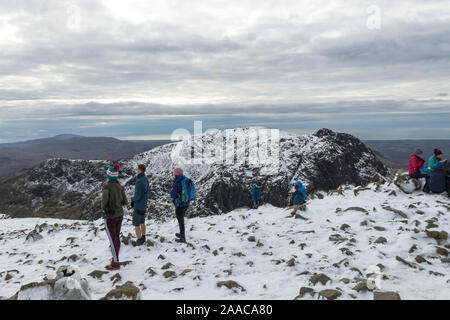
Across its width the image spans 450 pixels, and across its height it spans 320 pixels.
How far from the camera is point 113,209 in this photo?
10.4 meters

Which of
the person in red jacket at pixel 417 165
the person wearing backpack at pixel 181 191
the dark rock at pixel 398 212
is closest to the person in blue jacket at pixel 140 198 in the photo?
the person wearing backpack at pixel 181 191

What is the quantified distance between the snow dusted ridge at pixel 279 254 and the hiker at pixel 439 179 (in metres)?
0.66

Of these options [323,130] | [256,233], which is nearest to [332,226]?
[256,233]

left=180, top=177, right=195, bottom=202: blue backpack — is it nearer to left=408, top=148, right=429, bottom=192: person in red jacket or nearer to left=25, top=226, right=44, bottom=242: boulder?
left=25, top=226, right=44, bottom=242: boulder

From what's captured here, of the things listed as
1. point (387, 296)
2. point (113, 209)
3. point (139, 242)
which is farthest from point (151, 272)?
point (387, 296)

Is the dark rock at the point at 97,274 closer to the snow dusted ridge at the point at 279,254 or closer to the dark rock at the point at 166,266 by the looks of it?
the snow dusted ridge at the point at 279,254

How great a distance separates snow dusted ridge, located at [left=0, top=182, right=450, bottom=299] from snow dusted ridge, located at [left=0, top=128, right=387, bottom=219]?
8240cm

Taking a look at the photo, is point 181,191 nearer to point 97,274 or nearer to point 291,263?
point 97,274

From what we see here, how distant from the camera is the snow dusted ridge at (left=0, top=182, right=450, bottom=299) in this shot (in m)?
7.98

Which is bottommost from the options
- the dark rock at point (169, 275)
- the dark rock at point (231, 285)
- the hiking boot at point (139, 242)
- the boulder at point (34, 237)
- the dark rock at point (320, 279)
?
the boulder at point (34, 237)

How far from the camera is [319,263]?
9562mm

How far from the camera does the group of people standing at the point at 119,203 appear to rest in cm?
1038

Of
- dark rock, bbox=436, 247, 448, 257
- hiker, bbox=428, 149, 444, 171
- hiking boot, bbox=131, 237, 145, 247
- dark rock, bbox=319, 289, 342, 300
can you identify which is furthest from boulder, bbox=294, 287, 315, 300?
hiker, bbox=428, 149, 444, 171
